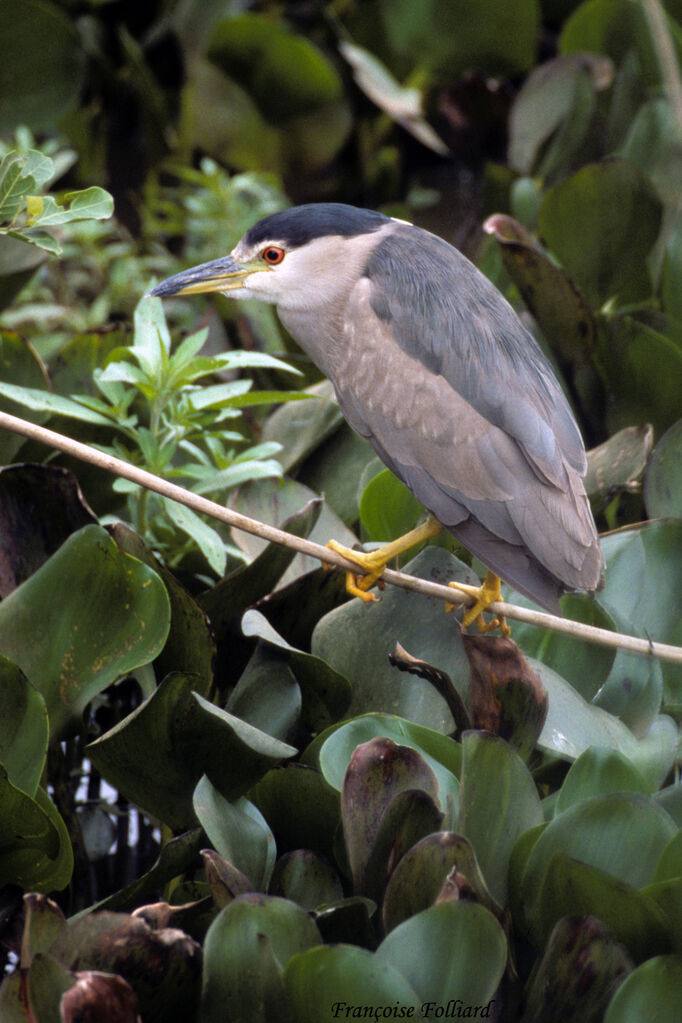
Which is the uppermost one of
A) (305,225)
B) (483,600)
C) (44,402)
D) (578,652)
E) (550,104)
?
(305,225)

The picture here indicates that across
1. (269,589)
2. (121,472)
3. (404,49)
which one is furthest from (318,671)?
(404,49)

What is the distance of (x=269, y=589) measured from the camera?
83.2 inches

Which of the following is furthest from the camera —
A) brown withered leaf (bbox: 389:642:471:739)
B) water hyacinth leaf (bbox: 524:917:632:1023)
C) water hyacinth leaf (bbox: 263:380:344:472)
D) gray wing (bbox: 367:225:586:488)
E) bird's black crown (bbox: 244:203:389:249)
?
water hyacinth leaf (bbox: 263:380:344:472)

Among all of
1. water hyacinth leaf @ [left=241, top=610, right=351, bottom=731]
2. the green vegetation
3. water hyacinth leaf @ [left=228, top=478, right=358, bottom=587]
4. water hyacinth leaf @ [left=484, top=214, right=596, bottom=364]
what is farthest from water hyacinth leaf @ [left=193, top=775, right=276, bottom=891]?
water hyacinth leaf @ [left=484, top=214, right=596, bottom=364]

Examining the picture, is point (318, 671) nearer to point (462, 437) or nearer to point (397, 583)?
point (397, 583)

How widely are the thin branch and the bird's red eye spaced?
0.68m

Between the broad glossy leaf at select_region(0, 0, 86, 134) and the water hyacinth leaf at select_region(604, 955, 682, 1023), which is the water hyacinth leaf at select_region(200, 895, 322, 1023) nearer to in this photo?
the water hyacinth leaf at select_region(604, 955, 682, 1023)

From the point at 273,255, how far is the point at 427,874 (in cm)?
132

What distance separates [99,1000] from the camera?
49.9 inches

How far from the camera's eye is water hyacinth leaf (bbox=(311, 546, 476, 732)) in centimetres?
193

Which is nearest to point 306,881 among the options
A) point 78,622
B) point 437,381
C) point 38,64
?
point 78,622

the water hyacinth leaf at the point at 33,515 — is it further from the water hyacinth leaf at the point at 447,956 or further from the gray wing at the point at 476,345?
the water hyacinth leaf at the point at 447,956

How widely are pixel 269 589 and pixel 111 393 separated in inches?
19.9

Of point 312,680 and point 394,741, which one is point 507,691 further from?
point 312,680
